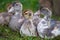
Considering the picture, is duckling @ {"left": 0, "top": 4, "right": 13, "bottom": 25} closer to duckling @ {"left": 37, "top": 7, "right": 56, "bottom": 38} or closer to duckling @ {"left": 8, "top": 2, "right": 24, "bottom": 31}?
duckling @ {"left": 8, "top": 2, "right": 24, "bottom": 31}

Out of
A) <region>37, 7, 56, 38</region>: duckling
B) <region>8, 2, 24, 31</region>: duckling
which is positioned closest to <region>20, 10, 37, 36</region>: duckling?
<region>37, 7, 56, 38</region>: duckling

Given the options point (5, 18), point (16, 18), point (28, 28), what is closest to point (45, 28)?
point (28, 28)

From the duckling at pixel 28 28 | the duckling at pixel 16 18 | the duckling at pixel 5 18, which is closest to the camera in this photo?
the duckling at pixel 28 28

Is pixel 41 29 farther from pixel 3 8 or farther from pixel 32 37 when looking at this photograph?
pixel 3 8

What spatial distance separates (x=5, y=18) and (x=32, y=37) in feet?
3.64

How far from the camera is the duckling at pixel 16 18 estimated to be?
20.1 feet

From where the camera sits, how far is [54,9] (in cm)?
802

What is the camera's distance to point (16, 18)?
626 cm

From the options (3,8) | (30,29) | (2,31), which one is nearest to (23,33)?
(30,29)

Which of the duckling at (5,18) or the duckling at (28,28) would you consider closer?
the duckling at (28,28)

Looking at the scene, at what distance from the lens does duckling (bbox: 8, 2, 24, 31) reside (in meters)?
6.14

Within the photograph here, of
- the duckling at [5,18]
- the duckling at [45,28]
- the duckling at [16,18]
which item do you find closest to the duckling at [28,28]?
the duckling at [45,28]

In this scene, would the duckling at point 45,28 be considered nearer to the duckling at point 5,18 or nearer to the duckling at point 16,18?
the duckling at point 16,18

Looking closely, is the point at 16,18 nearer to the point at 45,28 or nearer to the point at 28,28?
the point at 28,28
